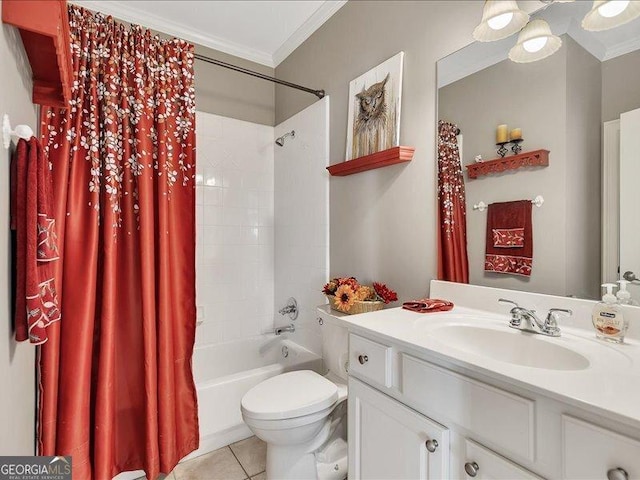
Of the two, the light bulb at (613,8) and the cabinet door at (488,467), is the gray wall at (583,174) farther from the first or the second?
the cabinet door at (488,467)

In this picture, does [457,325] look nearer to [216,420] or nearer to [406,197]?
[406,197]

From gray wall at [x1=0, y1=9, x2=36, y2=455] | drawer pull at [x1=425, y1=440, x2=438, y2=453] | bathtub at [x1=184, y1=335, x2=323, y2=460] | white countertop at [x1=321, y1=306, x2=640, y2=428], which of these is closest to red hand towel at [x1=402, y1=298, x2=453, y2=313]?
white countertop at [x1=321, y1=306, x2=640, y2=428]

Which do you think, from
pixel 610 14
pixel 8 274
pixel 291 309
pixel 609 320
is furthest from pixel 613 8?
pixel 291 309

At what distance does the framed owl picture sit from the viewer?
5.16 ft

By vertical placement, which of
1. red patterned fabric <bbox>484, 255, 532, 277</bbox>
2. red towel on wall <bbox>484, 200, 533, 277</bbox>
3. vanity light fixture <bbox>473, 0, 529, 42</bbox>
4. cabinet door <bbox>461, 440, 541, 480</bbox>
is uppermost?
vanity light fixture <bbox>473, 0, 529, 42</bbox>

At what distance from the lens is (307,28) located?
7.15 ft

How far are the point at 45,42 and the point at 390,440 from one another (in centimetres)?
152

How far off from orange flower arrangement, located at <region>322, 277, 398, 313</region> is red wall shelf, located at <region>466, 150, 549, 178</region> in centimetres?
64

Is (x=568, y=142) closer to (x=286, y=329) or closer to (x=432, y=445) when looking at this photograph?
(x=432, y=445)

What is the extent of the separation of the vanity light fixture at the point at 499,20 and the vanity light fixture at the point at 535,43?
3 cm

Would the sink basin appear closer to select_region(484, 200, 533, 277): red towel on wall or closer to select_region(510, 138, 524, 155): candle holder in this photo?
select_region(484, 200, 533, 277): red towel on wall

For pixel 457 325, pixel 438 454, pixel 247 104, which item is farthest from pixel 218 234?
pixel 438 454

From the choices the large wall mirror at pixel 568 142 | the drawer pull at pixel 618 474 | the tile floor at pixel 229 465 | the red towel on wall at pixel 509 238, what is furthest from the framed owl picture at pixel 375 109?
the tile floor at pixel 229 465

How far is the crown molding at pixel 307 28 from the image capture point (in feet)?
6.44
